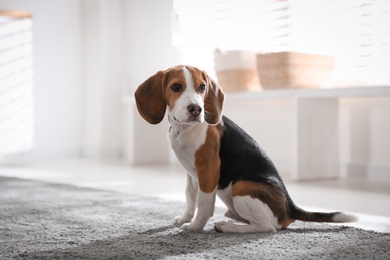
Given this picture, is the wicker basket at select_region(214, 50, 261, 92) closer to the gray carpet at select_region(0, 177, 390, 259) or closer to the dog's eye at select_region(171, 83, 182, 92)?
the gray carpet at select_region(0, 177, 390, 259)

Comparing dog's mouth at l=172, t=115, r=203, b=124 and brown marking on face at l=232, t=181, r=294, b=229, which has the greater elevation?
dog's mouth at l=172, t=115, r=203, b=124

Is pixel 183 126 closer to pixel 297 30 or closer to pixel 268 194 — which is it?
pixel 268 194

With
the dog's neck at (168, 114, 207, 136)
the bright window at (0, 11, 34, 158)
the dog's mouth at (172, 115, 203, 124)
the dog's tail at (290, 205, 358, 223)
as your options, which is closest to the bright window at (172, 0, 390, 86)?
the bright window at (0, 11, 34, 158)

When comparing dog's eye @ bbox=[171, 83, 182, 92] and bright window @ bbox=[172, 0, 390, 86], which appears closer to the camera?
dog's eye @ bbox=[171, 83, 182, 92]

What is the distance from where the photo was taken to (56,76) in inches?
218

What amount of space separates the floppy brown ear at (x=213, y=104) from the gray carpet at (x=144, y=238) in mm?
389

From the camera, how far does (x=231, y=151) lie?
1.91 metres

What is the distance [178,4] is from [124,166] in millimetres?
1612

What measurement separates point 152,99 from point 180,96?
0.12 m

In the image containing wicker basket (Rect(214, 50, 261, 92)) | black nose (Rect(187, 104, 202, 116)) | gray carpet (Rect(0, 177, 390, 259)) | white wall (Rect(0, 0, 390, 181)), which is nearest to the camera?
gray carpet (Rect(0, 177, 390, 259))

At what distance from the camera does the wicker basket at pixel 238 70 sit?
406 cm

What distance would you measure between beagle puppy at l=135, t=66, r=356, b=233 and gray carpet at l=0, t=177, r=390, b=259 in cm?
6

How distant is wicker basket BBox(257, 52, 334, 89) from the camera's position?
12.0 ft

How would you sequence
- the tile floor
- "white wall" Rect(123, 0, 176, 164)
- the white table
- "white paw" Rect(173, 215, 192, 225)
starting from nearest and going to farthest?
"white paw" Rect(173, 215, 192, 225) < the tile floor < the white table < "white wall" Rect(123, 0, 176, 164)
